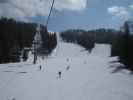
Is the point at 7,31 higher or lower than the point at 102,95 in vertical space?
higher

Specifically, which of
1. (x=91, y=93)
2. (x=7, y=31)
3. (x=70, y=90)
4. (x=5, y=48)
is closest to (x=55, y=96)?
(x=70, y=90)

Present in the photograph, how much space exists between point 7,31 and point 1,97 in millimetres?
60948

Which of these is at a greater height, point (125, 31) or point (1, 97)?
point (125, 31)

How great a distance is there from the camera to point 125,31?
4247cm

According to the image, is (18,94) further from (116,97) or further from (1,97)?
(116,97)

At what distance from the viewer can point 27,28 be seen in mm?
92562

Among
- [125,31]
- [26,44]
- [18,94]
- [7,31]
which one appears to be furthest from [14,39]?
[18,94]

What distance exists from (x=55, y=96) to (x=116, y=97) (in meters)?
5.00

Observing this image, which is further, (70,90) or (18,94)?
(70,90)

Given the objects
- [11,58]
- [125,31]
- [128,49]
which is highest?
[125,31]

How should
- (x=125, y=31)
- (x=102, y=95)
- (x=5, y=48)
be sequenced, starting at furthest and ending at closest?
(x=5, y=48) → (x=125, y=31) → (x=102, y=95)

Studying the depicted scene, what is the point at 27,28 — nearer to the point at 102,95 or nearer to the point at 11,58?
the point at 11,58

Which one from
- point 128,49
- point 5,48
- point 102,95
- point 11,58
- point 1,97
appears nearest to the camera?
point 1,97

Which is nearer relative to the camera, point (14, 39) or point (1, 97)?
point (1, 97)
